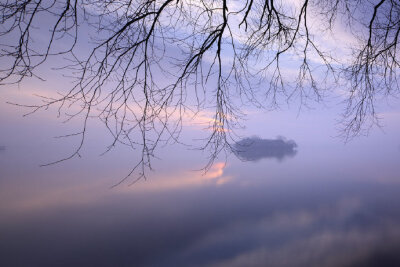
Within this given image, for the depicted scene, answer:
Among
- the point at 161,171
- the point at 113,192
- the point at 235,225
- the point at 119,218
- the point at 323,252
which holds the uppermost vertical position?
the point at 161,171

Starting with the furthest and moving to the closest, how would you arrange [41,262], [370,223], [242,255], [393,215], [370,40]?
[393,215] → [370,223] → [242,255] → [41,262] → [370,40]

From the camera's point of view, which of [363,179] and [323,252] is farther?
[363,179]

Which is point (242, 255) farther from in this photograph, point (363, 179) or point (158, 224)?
point (363, 179)

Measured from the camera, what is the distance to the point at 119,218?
89.9 feet

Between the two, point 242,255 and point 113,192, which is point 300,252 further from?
point 113,192

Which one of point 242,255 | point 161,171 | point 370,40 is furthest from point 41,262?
point 161,171

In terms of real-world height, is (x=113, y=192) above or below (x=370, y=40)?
above

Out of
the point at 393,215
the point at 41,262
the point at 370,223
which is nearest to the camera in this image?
the point at 41,262

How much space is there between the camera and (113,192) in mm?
40281

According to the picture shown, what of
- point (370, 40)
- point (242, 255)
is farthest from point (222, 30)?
point (242, 255)

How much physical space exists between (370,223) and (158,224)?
22790mm

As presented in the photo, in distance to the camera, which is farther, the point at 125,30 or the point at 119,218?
the point at 119,218

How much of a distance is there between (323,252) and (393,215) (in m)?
14.2

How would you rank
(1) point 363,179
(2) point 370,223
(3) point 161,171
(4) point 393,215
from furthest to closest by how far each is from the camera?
(3) point 161,171 → (1) point 363,179 → (4) point 393,215 → (2) point 370,223
